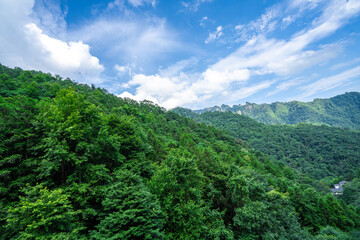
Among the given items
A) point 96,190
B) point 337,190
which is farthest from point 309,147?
point 96,190

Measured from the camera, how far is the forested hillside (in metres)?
99.3

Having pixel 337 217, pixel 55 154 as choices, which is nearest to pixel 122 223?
pixel 55 154

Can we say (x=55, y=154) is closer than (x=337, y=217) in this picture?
Yes

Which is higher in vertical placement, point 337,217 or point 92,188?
point 92,188

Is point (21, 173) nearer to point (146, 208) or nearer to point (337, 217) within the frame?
point (146, 208)

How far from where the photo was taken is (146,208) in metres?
9.73

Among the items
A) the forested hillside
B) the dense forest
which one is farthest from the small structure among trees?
the dense forest

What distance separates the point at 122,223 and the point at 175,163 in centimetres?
647

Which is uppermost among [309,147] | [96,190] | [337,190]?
[96,190]

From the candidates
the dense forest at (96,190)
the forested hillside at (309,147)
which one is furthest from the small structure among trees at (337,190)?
the dense forest at (96,190)

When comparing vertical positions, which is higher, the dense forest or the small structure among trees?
the dense forest

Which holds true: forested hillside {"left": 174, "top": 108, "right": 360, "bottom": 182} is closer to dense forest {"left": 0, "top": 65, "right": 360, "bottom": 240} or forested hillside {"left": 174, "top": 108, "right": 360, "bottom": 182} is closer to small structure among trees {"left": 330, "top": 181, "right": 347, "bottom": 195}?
small structure among trees {"left": 330, "top": 181, "right": 347, "bottom": 195}

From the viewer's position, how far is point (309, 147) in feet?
432

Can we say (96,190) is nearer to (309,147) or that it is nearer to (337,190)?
(337,190)
